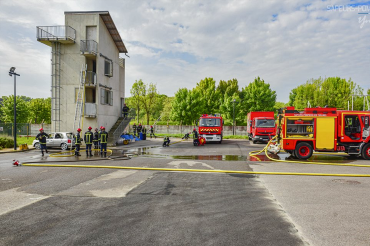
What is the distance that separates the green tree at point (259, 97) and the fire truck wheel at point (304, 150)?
132 ft

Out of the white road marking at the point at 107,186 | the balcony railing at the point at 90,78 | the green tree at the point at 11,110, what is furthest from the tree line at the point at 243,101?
the white road marking at the point at 107,186

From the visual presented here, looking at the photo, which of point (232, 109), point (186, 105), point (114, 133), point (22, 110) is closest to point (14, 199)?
point (114, 133)

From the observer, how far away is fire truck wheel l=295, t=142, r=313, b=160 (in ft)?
45.8

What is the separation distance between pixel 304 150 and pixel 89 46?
19.8m

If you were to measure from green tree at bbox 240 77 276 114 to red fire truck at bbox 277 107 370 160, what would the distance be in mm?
39730

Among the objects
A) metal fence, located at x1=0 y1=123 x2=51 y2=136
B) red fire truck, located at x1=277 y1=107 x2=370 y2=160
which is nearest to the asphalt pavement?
red fire truck, located at x1=277 y1=107 x2=370 y2=160

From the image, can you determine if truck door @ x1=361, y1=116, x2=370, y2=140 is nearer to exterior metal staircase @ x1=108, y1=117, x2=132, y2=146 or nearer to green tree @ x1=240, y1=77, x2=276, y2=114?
exterior metal staircase @ x1=108, y1=117, x2=132, y2=146

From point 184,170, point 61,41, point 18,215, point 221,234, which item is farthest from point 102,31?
point 221,234

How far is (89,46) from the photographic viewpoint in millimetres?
23016

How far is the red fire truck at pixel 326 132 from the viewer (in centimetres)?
1385

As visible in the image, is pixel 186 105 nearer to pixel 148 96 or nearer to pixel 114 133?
pixel 148 96

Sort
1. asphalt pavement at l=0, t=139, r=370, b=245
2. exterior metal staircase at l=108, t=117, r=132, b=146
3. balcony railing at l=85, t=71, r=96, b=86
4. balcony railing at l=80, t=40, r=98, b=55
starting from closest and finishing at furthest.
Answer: asphalt pavement at l=0, t=139, r=370, b=245 → balcony railing at l=80, t=40, r=98, b=55 → balcony railing at l=85, t=71, r=96, b=86 → exterior metal staircase at l=108, t=117, r=132, b=146

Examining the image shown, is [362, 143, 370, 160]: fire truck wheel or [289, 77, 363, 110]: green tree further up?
[289, 77, 363, 110]: green tree

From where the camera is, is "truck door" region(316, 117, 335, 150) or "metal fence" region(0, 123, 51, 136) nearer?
"truck door" region(316, 117, 335, 150)
